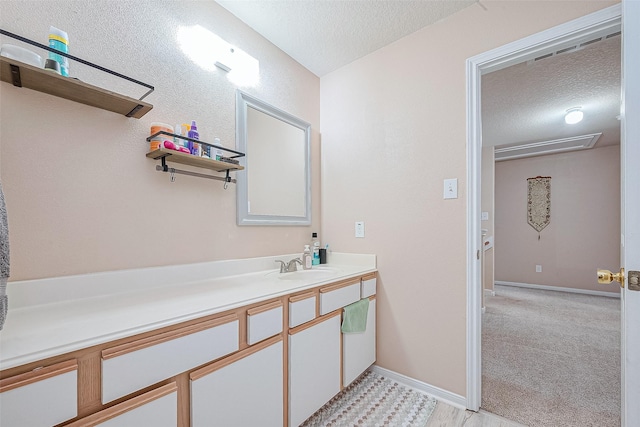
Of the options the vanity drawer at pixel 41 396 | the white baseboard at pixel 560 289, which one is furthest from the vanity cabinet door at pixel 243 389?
the white baseboard at pixel 560 289

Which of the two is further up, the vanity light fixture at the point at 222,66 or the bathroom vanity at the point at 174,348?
the vanity light fixture at the point at 222,66

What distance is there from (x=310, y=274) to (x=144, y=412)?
1125mm

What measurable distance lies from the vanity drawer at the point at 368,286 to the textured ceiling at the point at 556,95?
77.6 inches

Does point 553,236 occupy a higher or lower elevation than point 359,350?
higher

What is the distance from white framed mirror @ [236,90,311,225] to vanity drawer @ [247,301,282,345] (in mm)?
661

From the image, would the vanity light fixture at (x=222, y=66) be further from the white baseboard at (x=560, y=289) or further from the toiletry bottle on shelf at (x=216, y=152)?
the white baseboard at (x=560, y=289)

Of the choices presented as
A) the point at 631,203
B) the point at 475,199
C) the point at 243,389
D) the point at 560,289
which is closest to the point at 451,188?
the point at 475,199

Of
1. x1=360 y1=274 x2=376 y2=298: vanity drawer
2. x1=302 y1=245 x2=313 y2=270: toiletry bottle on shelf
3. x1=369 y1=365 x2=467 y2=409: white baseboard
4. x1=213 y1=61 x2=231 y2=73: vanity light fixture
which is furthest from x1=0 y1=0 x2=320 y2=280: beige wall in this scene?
x1=369 y1=365 x2=467 y2=409: white baseboard

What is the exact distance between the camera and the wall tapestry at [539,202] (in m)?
4.60

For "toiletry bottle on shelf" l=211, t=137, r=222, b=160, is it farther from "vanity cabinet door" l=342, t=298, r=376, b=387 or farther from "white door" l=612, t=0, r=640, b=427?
"white door" l=612, t=0, r=640, b=427

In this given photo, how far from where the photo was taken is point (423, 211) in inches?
70.2

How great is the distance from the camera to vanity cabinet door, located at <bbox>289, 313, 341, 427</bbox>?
1316 mm

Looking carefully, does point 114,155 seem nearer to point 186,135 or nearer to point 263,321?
point 186,135

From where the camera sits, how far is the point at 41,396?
666 millimetres
